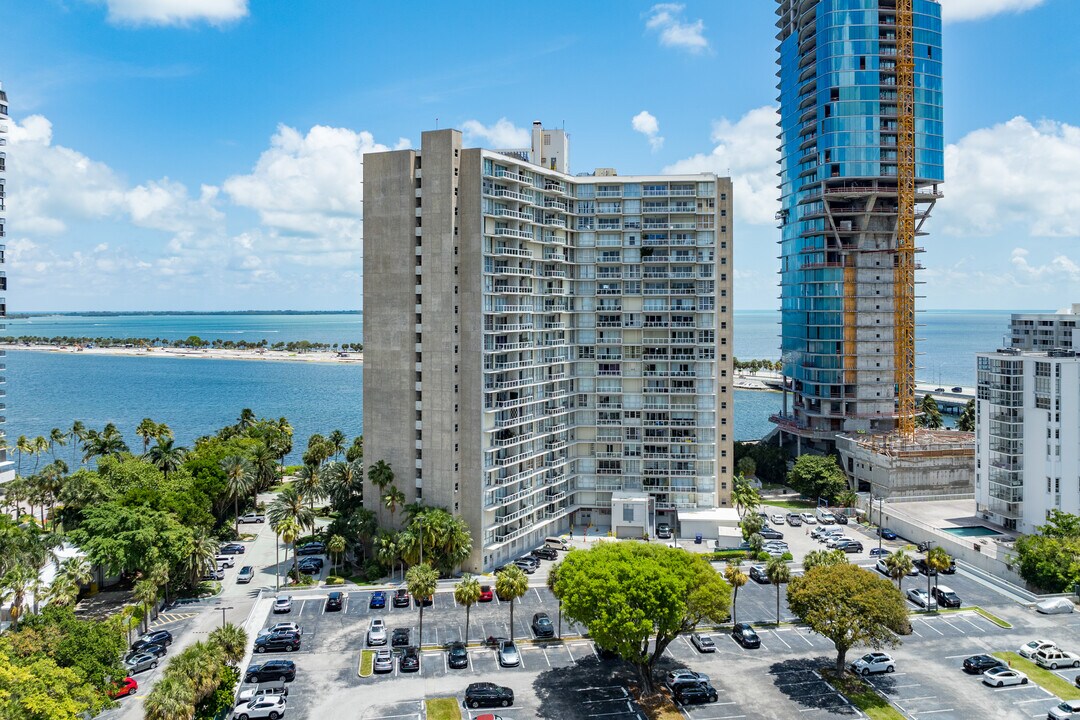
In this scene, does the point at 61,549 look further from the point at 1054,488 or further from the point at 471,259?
the point at 1054,488

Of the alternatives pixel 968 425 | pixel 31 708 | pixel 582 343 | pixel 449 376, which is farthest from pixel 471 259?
pixel 968 425

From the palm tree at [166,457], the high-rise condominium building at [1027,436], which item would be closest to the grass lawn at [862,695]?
the high-rise condominium building at [1027,436]

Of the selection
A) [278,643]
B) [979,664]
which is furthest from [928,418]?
[278,643]

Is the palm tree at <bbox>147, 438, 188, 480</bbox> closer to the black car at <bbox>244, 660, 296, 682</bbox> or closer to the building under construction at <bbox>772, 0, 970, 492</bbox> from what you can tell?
the black car at <bbox>244, 660, 296, 682</bbox>

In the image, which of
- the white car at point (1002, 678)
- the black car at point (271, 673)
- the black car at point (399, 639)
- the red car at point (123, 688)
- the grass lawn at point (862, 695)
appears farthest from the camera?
the black car at point (399, 639)

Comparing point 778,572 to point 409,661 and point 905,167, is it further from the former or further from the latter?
point 905,167

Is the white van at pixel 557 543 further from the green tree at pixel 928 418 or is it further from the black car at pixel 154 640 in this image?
the green tree at pixel 928 418
